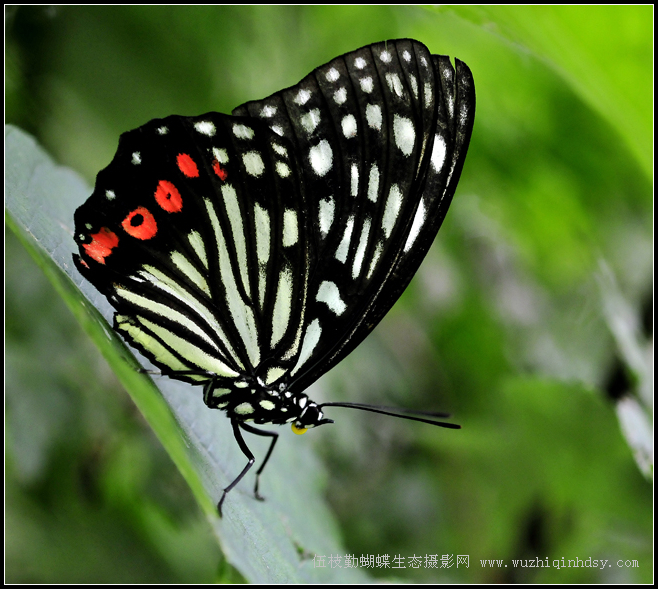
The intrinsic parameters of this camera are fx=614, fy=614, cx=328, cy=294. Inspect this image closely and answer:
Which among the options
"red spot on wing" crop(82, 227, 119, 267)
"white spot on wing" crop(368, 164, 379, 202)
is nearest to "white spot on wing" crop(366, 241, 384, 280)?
"white spot on wing" crop(368, 164, 379, 202)

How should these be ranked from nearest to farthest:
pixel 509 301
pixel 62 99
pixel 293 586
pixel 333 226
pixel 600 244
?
pixel 293 586 → pixel 333 226 → pixel 62 99 → pixel 600 244 → pixel 509 301

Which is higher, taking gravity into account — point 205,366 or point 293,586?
point 205,366

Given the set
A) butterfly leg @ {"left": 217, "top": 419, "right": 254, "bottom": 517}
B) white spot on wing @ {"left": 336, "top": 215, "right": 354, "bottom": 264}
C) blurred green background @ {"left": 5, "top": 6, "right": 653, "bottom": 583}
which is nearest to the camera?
butterfly leg @ {"left": 217, "top": 419, "right": 254, "bottom": 517}

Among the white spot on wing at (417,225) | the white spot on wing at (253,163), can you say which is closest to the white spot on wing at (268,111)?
→ the white spot on wing at (253,163)

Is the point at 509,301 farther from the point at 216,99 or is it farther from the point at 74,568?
the point at 74,568

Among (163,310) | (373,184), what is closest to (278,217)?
(373,184)

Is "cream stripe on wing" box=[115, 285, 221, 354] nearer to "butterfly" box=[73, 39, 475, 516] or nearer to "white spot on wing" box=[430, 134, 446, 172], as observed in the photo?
"butterfly" box=[73, 39, 475, 516]

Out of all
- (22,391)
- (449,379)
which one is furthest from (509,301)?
(22,391)
